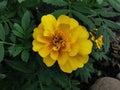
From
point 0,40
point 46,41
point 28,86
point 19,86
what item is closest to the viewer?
point 46,41

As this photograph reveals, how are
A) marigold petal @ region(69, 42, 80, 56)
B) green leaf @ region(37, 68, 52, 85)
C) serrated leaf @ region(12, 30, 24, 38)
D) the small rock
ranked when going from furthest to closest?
the small rock
green leaf @ region(37, 68, 52, 85)
serrated leaf @ region(12, 30, 24, 38)
marigold petal @ region(69, 42, 80, 56)

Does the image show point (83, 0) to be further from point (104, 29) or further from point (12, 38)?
point (12, 38)

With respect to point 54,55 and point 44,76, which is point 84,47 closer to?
point 54,55

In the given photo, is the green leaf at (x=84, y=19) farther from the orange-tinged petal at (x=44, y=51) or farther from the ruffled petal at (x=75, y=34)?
the orange-tinged petal at (x=44, y=51)

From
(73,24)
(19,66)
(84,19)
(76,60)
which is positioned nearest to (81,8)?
(84,19)

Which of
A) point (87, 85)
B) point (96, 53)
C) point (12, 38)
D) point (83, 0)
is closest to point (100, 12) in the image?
point (83, 0)

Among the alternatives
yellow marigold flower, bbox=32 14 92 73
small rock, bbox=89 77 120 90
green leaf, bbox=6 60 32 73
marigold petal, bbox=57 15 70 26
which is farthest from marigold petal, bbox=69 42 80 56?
small rock, bbox=89 77 120 90

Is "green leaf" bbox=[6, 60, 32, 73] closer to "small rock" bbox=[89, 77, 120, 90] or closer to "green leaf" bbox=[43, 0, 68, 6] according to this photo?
"green leaf" bbox=[43, 0, 68, 6]
